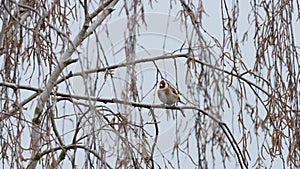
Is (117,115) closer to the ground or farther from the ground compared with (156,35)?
closer to the ground

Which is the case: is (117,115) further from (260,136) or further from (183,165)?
(260,136)

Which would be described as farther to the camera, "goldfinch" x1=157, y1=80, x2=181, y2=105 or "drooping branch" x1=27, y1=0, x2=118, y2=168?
"goldfinch" x1=157, y1=80, x2=181, y2=105

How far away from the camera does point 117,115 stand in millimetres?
1596

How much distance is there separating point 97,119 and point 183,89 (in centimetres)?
39

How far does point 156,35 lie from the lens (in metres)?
1.70

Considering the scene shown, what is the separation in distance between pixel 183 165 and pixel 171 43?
15.8 inches

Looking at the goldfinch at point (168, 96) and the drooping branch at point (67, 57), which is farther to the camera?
the goldfinch at point (168, 96)

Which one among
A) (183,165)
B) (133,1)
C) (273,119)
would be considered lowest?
(183,165)

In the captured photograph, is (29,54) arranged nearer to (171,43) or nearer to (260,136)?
(171,43)

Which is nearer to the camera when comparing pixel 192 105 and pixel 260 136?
pixel 192 105

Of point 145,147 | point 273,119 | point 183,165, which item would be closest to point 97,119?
point 145,147

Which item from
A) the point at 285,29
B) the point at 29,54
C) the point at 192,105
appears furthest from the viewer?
the point at 29,54

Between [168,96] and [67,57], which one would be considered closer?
[67,57]

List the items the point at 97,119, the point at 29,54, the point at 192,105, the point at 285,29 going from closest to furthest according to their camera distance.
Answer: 1. the point at 97,119
2. the point at 192,105
3. the point at 285,29
4. the point at 29,54
